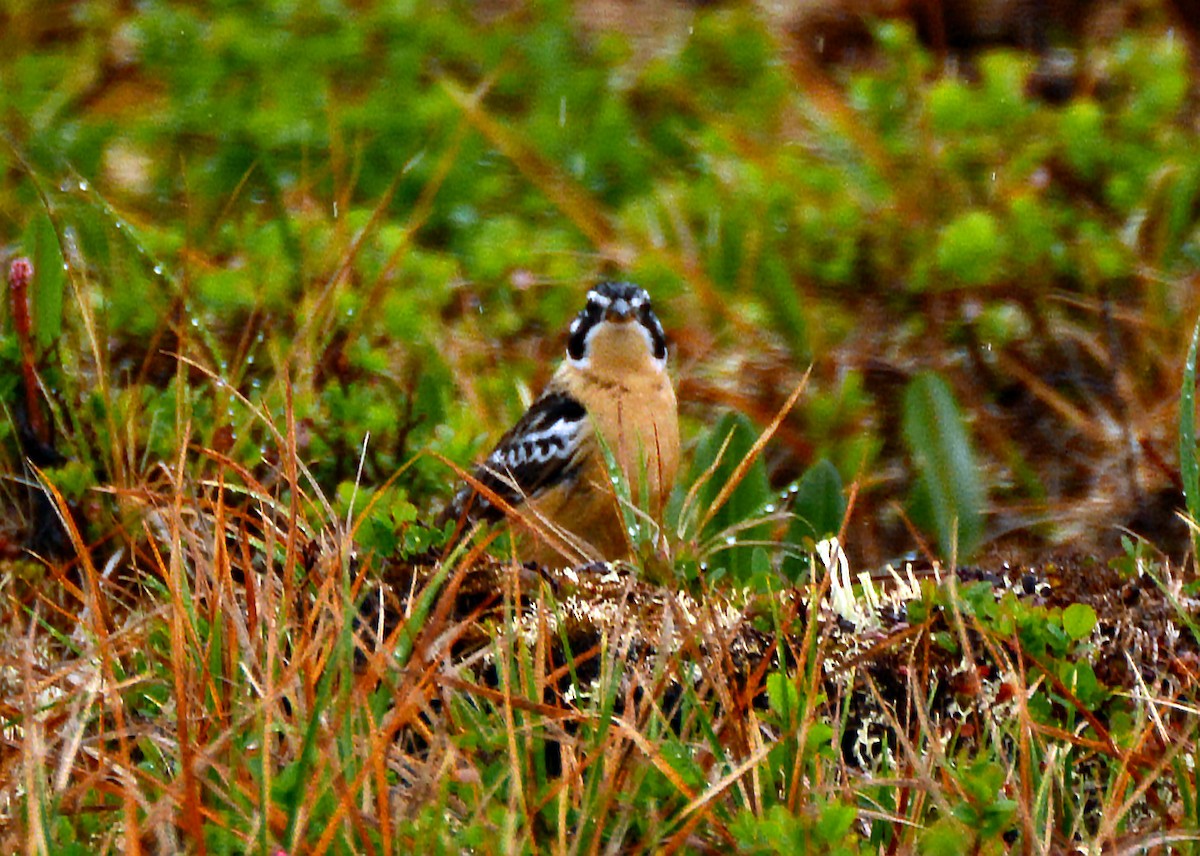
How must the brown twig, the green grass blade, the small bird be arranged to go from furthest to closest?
the small bird → the brown twig → the green grass blade

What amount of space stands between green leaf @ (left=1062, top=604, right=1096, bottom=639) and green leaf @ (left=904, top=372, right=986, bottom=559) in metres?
1.17

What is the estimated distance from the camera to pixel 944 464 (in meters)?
4.62

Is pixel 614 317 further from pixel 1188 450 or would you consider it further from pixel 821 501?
pixel 1188 450

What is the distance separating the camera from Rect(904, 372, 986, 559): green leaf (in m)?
4.52

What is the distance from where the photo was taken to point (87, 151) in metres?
7.51

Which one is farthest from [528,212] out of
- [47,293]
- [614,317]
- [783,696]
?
[783,696]

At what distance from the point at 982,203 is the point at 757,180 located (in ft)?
2.67

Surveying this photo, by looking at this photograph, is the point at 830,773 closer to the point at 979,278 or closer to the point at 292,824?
the point at 292,824

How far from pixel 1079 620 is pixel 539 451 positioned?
76.3 inches

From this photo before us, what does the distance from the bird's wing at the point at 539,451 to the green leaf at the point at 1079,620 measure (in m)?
1.80

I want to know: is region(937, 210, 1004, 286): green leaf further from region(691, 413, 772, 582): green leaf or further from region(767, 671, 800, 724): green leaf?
region(767, 671, 800, 724): green leaf

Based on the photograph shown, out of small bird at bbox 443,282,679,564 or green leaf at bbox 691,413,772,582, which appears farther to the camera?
small bird at bbox 443,282,679,564

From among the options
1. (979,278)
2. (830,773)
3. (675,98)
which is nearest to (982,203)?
(979,278)

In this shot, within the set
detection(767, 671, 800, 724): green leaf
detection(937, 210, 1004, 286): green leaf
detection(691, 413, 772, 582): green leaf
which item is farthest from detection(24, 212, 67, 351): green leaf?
detection(937, 210, 1004, 286): green leaf
